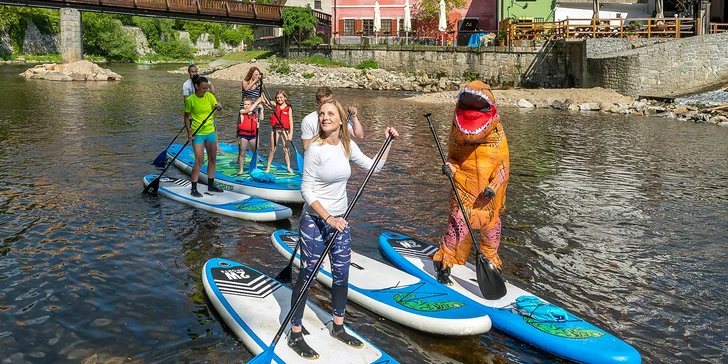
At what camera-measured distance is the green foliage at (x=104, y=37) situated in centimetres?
7462

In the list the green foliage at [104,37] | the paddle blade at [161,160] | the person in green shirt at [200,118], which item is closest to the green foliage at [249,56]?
the green foliage at [104,37]

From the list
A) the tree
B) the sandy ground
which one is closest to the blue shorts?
the sandy ground

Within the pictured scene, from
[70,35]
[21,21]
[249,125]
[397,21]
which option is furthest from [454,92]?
[21,21]

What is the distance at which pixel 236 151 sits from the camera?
15.1 metres

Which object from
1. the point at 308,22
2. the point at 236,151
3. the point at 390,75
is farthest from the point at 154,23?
the point at 236,151

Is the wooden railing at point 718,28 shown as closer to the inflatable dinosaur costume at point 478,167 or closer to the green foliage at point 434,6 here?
the green foliage at point 434,6

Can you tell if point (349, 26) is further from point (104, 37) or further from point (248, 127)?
point (248, 127)

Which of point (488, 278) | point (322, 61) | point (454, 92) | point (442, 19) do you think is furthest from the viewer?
point (322, 61)

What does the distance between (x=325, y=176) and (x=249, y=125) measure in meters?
7.38

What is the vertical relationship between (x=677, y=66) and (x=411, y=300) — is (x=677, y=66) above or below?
above

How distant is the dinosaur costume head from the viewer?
6.53 metres

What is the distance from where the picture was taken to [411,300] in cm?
654

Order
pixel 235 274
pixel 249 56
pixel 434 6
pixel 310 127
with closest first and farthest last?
pixel 235 274 < pixel 310 127 < pixel 434 6 < pixel 249 56

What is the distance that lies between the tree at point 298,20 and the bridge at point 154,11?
2226 mm
